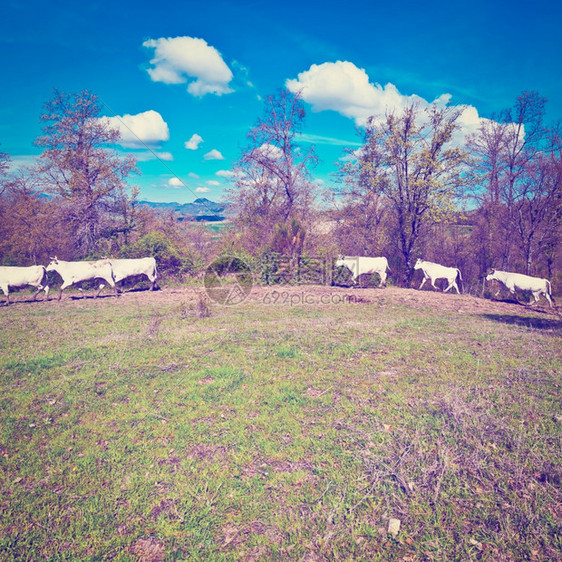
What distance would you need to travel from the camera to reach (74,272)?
14328 mm

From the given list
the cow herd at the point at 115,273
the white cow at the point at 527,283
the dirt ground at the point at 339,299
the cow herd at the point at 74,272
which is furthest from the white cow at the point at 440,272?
the cow herd at the point at 74,272

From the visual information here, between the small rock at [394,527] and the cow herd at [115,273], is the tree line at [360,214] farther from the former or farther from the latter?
the small rock at [394,527]

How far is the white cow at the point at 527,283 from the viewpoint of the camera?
14.4 m

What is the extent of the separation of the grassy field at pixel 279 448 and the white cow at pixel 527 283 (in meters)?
8.06

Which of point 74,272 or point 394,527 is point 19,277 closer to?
point 74,272

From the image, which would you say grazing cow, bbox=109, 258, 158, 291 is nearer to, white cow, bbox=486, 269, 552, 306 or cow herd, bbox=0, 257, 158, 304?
cow herd, bbox=0, 257, 158, 304

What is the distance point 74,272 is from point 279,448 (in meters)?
14.3

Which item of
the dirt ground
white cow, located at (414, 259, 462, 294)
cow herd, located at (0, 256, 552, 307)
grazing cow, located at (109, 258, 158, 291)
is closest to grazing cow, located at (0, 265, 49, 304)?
cow herd, located at (0, 256, 552, 307)

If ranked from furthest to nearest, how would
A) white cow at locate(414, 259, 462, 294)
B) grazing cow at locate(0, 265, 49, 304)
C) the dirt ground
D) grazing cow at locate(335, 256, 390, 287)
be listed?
grazing cow at locate(335, 256, 390, 287) < white cow at locate(414, 259, 462, 294) < the dirt ground < grazing cow at locate(0, 265, 49, 304)

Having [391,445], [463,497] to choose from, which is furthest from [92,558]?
[463,497]

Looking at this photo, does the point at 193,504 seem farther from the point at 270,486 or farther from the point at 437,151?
the point at 437,151

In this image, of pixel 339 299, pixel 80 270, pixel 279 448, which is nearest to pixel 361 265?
pixel 339 299

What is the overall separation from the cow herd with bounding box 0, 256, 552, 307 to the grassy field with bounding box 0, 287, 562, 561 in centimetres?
661

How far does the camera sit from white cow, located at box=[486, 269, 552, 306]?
1435 cm
